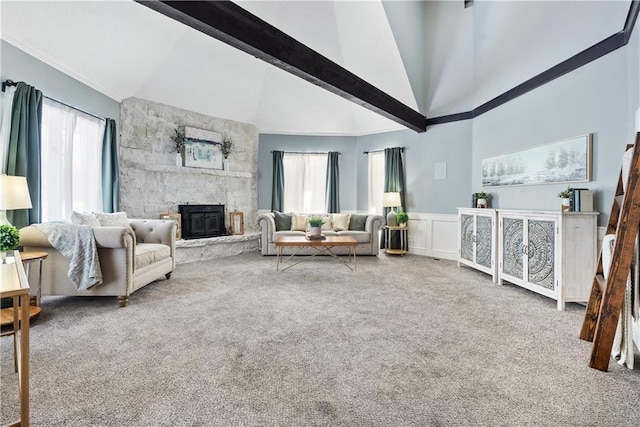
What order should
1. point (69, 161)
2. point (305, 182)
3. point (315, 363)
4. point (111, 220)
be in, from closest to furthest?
1. point (315, 363)
2. point (111, 220)
3. point (69, 161)
4. point (305, 182)

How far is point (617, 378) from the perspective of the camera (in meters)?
1.78

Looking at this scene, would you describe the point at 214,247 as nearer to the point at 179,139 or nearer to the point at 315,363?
the point at 179,139

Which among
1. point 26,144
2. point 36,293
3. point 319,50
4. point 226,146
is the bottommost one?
point 36,293

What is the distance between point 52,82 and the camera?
136 inches

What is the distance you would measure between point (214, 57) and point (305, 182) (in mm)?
3015

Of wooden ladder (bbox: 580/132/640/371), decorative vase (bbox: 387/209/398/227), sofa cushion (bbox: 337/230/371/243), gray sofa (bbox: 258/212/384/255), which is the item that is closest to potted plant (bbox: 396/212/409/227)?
decorative vase (bbox: 387/209/398/227)

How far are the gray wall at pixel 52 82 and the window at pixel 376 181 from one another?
189 inches

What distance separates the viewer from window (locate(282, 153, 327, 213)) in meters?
6.95

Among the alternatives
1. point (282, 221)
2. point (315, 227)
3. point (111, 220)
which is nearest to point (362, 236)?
point (315, 227)

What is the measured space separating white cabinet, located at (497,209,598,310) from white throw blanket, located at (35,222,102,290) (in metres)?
4.37

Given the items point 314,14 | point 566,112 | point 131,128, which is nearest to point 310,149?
point 314,14

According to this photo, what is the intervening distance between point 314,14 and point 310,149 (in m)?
2.80

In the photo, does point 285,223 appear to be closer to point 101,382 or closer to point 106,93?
point 106,93

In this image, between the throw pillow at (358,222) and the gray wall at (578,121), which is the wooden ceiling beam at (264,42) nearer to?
the gray wall at (578,121)
